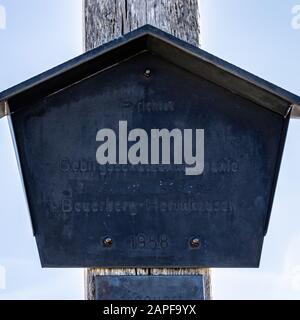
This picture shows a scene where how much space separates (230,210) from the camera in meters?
3.06

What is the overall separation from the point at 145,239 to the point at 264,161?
44cm

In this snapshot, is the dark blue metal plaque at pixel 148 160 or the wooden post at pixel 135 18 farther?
the wooden post at pixel 135 18

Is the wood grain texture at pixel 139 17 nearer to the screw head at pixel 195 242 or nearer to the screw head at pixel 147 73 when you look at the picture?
the screw head at pixel 147 73

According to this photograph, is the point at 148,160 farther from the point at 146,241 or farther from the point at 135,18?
the point at 135,18

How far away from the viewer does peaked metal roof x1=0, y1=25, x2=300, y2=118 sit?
2.98m

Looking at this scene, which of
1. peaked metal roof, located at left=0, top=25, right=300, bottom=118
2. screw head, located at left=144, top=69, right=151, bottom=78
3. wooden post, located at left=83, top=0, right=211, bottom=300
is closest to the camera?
peaked metal roof, located at left=0, top=25, right=300, bottom=118

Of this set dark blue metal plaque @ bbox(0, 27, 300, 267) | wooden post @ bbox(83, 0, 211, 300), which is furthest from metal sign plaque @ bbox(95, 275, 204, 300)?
wooden post @ bbox(83, 0, 211, 300)

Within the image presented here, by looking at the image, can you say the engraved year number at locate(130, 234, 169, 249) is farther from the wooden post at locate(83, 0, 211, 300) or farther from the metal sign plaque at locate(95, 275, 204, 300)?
the wooden post at locate(83, 0, 211, 300)

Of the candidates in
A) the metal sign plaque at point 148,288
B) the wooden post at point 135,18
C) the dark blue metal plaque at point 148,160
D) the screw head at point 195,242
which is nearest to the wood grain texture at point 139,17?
the wooden post at point 135,18

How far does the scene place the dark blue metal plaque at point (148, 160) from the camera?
9.92 feet

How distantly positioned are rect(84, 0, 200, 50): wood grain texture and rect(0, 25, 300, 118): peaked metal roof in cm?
26
